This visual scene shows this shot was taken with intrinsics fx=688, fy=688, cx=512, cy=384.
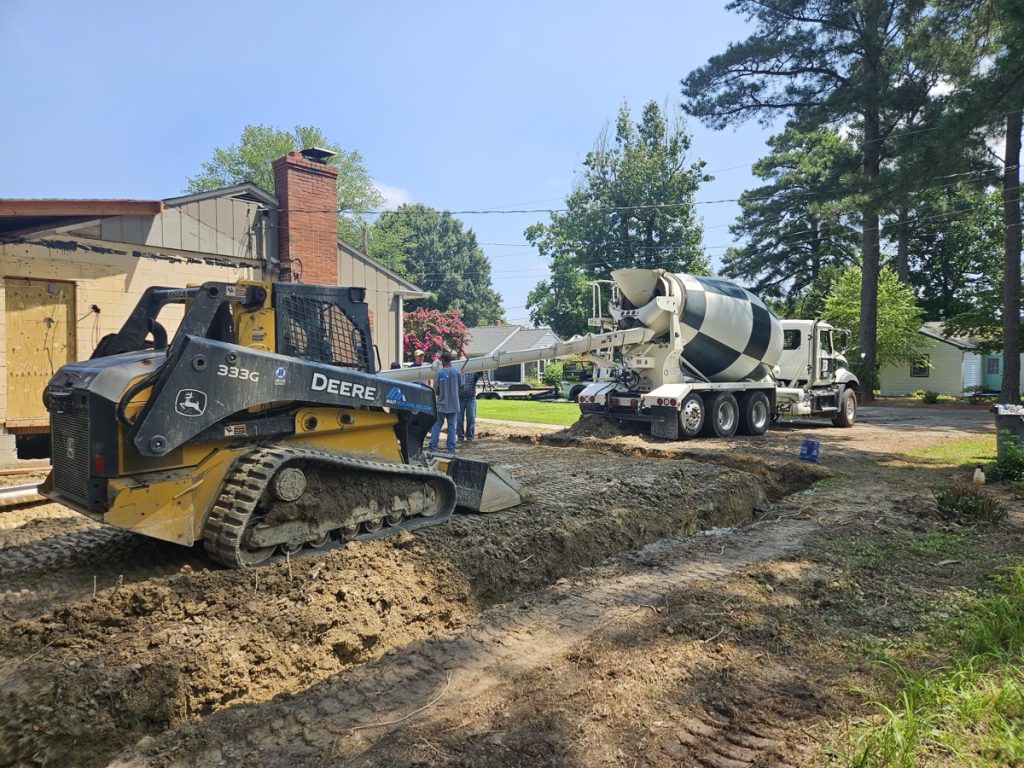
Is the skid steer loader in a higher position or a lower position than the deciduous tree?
lower

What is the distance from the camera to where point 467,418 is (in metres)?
13.7

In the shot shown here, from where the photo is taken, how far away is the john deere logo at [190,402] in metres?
4.61

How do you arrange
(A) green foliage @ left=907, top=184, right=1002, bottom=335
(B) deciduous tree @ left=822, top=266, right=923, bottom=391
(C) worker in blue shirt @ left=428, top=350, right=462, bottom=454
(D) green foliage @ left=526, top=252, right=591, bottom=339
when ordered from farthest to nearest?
(D) green foliage @ left=526, top=252, right=591, bottom=339 → (A) green foliage @ left=907, top=184, right=1002, bottom=335 → (B) deciduous tree @ left=822, top=266, right=923, bottom=391 → (C) worker in blue shirt @ left=428, top=350, right=462, bottom=454

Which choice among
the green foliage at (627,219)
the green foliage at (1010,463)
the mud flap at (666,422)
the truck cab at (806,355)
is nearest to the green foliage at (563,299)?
the green foliage at (627,219)

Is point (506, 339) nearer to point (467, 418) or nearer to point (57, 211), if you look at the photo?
point (467, 418)

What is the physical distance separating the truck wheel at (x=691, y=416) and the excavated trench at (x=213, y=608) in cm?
627

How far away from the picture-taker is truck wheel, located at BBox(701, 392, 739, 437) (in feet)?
46.6

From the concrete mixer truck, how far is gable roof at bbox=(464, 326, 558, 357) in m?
27.5

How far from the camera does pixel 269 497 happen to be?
16.6ft

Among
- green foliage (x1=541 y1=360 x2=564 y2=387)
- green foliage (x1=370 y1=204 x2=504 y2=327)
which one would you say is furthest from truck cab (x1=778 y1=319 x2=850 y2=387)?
green foliage (x1=370 y1=204 x2=504 y2=327)

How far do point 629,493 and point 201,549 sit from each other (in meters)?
4.57

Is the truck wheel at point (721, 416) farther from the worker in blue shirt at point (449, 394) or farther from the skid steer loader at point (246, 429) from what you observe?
the skid steer loader at point (246, 429)

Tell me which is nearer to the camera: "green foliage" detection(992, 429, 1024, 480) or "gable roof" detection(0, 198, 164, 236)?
"gable roof" detection(0, 198, 164, 236)

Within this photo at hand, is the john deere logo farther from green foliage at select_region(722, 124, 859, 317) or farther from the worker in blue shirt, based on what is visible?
green foliage at select_region(722, 124, 859, 317)
